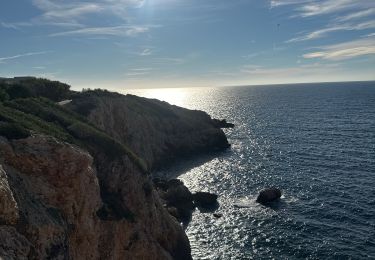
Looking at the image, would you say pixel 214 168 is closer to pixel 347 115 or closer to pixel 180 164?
pixel 180 164

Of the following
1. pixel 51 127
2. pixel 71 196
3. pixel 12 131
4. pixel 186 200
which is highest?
pixel 12 131

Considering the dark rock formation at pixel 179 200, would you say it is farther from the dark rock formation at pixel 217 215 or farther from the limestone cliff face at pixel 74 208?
the limestone cliff face at pixel 74 208

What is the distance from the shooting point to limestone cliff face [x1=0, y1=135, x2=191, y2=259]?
2339 centimetres

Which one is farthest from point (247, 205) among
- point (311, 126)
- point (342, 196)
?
point (311, 126)

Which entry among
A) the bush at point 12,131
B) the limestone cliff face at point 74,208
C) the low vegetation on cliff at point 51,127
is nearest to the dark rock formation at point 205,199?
the limestone cliff face at point 74,208

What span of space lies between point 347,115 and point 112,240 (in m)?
148

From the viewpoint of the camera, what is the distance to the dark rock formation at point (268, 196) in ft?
214

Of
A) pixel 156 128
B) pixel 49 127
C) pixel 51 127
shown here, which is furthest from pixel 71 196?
pixel 156 128

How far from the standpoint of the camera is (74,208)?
100 ft

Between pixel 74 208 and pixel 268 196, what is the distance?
138 ft

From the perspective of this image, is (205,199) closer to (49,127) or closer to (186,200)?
(186,200)

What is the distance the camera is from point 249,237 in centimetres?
5316

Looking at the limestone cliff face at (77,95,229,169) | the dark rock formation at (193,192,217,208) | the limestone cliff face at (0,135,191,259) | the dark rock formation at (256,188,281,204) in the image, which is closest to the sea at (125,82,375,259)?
the dark rock formation at (256,188,281,204)

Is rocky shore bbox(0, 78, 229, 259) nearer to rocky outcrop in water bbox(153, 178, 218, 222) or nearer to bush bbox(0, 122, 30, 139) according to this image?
bush bbox(0, 122, 30, 139)
